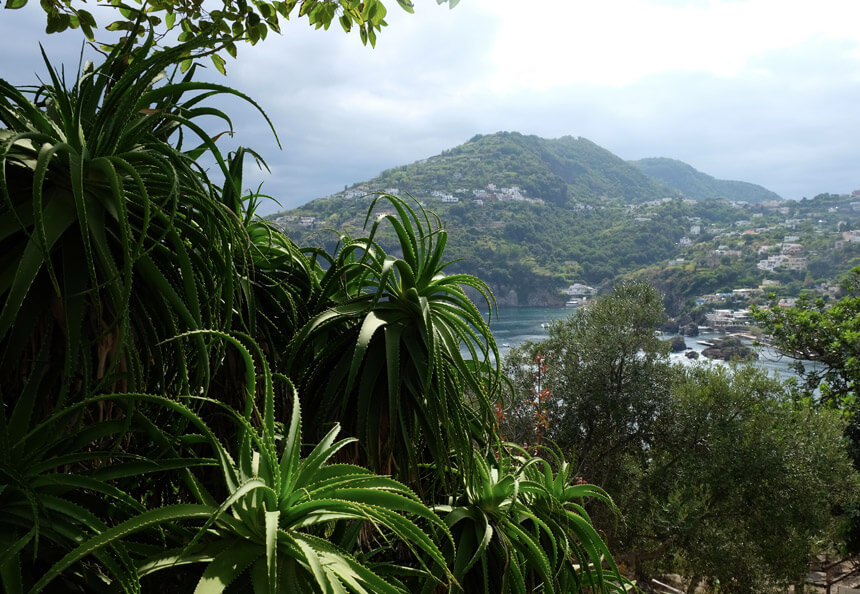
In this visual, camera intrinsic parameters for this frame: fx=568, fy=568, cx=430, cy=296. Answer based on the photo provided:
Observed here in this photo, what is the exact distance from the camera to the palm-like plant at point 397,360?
71.0 inches

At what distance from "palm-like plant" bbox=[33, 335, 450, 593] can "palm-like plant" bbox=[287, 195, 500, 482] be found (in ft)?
1.66

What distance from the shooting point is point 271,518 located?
991 mm

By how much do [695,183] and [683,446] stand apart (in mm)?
180485

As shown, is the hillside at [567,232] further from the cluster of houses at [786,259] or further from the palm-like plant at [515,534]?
the palm-like plant at [515,534]

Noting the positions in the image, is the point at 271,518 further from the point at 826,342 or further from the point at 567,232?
the point at 567,232

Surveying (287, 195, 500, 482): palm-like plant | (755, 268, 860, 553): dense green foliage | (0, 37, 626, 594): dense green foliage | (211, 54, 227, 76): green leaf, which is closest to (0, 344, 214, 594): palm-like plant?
(0, 37, 626, 594): dense green foliage

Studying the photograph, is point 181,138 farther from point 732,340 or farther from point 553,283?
point 553,283

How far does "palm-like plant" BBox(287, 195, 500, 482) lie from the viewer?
A: 1804 mm

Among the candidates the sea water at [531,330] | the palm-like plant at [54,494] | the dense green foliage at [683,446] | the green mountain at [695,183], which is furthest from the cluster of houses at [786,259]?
the green mountain at [695,183]

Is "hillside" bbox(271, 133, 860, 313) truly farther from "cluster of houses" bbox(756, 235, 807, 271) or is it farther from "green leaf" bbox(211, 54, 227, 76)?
"green leaf" bbox(211, 54, 227, 76)

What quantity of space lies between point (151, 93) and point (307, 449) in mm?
1168

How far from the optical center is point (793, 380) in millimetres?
11969

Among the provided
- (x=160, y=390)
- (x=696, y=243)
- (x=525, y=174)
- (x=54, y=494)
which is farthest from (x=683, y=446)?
(x=525, y=174)

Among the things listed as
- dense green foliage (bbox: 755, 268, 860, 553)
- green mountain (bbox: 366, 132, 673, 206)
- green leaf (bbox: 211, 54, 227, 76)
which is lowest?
dense green foliage (bbox: 755, 268, 860, 553)
